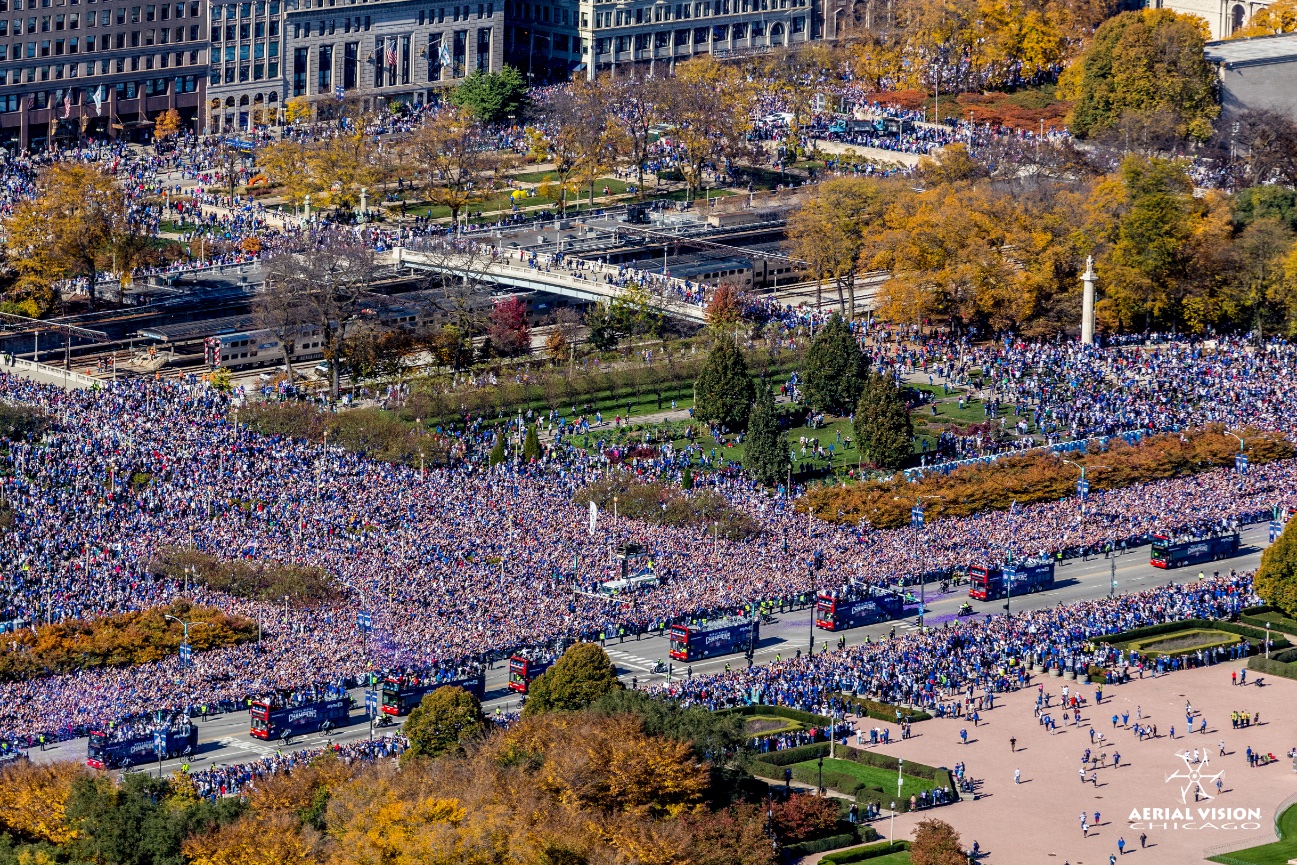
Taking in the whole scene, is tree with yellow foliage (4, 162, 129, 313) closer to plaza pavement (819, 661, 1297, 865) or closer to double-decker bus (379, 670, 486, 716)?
double-decker bus (379, 670, 486, 716)

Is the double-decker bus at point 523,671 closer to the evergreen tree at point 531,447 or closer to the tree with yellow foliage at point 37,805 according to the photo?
the tree with yellow foliage at point 37,805

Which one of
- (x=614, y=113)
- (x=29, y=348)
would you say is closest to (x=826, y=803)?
(x=29, y=348)

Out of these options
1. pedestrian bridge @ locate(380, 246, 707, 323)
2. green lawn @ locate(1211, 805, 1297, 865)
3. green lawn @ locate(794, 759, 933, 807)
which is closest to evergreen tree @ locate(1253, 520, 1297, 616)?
green lawn @ locate(1211, 805, 1297, 865)

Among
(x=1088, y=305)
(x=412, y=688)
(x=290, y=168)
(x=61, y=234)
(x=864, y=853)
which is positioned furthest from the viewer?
(x=290, y=168)

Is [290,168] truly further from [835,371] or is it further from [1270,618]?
[1270,618]

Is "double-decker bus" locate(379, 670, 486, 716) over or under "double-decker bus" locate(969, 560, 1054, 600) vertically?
under

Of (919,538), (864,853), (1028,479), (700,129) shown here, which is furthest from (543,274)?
(864,853)
